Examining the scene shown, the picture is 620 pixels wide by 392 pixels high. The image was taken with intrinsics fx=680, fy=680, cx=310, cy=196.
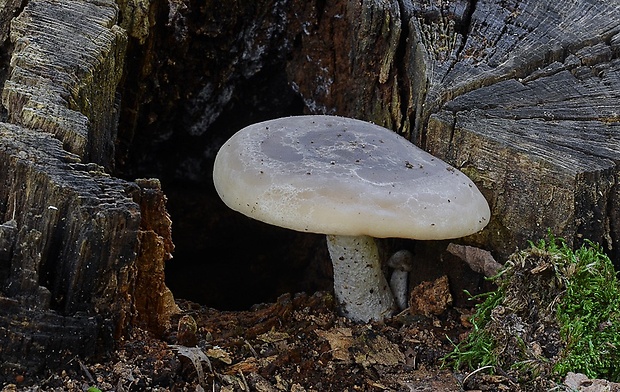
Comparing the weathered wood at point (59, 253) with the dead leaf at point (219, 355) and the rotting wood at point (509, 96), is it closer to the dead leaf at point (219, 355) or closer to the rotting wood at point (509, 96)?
the dead leaf at point (219, 355)

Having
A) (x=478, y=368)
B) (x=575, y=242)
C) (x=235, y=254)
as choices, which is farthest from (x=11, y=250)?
(x=235, y=254)

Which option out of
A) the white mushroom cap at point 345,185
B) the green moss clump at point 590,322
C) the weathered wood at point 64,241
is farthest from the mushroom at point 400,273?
the weathered wood at point 64,241

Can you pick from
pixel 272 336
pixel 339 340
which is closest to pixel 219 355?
pixel 272 336

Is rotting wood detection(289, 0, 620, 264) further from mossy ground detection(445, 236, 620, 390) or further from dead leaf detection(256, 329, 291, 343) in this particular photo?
dead leaf detection(256, 329, 291, 343)

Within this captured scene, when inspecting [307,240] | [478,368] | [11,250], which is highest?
[11,250]

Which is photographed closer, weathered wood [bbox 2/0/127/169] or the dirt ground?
the dirt ground

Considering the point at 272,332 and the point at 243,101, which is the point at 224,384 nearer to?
the point at 272,332

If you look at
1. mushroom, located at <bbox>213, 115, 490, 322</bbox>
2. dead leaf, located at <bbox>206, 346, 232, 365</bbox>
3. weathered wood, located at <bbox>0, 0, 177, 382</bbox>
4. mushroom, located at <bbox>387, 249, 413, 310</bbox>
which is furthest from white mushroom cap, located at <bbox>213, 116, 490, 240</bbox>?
mushroom, located at <bbox>387, 249, 413, 310</bbox>

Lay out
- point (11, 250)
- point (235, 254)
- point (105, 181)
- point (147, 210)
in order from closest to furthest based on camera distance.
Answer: point (11, 250), point (105, 181), point (147, 210), point (235, 254)
